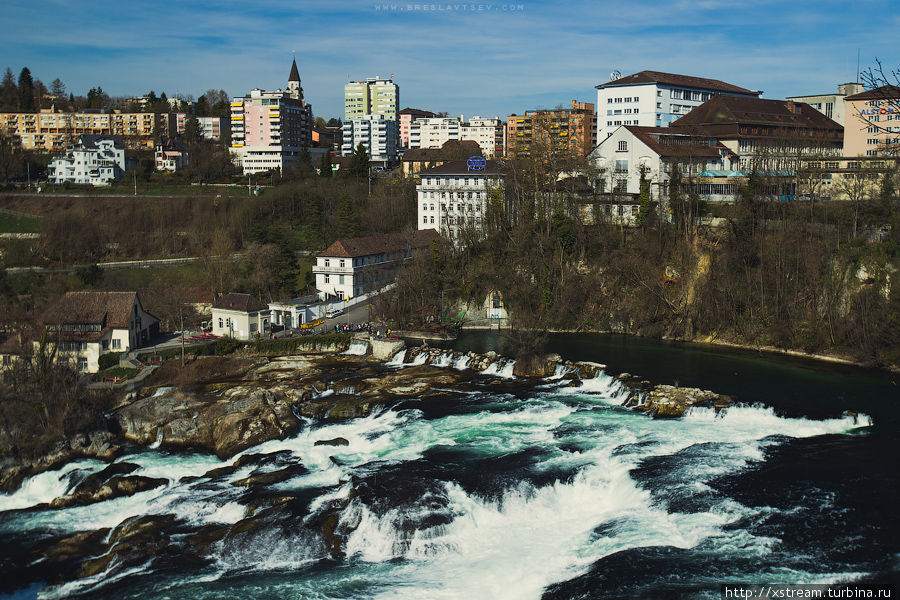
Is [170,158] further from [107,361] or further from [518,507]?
[518,507]

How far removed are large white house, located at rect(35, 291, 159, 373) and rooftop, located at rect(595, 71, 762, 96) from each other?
2154 inches

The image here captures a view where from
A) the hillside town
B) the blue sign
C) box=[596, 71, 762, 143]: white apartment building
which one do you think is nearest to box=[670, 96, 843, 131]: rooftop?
the hillside town

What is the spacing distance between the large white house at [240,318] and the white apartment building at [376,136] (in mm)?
82058

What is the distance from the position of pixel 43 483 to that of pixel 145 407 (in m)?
6.29

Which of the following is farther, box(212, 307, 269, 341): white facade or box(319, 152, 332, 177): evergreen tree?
box(319, 152, 332, 177): evergreen tree

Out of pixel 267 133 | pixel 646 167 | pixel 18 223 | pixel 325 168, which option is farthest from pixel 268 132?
pixel 646 167

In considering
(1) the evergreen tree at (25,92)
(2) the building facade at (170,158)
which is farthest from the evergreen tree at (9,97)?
(2) the building facade at (170,158)

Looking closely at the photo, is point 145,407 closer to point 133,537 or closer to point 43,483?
point 43,483

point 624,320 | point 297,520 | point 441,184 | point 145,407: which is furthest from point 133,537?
point 441,184

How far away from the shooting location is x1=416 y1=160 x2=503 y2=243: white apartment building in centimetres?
6388

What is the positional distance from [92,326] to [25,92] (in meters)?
95.0

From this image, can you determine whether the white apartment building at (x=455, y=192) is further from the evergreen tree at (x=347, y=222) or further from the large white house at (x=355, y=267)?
the large white house at (x=355, y=267)

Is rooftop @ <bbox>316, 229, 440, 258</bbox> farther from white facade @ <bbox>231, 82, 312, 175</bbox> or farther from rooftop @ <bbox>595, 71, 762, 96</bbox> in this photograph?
white facade @ <bbox>231, 82, 312, 175</bbox>

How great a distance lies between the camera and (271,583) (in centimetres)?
1972
